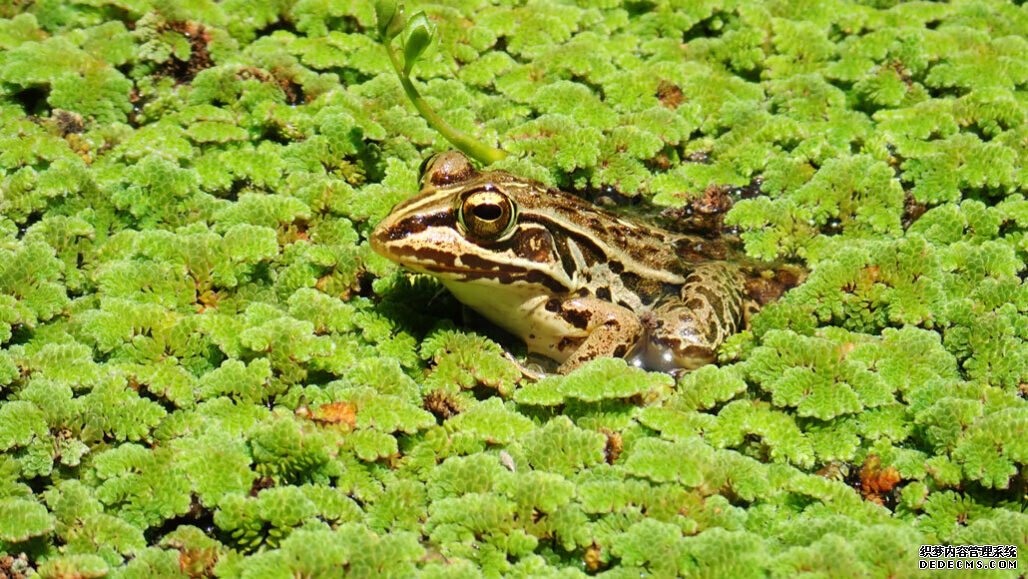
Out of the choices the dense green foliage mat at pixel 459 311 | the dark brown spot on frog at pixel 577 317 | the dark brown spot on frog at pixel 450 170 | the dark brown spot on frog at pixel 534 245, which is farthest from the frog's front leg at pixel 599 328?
the dark brown spot on frog at pixel 450 170

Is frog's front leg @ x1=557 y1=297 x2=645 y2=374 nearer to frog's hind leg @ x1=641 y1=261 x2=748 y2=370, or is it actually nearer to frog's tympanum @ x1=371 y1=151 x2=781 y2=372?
frog's tympanum @ x1=371 y1=151 x2=781 y2=372

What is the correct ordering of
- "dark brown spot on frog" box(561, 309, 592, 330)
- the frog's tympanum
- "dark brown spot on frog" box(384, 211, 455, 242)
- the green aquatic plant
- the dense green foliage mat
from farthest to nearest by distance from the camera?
the green aquatic plant, "dark brown spot on frog" box(561, 309, 592, 330), the frog's tympanum, "dark brown spot on frog" box(384, 211, 455, 242), the dense green foliage mat

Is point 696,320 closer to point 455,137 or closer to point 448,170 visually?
point 448,170

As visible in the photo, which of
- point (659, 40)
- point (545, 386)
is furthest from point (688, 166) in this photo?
point (545, 386)

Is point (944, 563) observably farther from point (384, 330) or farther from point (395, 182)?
point (395, 182)

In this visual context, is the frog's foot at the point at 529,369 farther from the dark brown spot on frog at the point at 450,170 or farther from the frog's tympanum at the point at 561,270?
the dark brown spot on frog at the point at 450,170

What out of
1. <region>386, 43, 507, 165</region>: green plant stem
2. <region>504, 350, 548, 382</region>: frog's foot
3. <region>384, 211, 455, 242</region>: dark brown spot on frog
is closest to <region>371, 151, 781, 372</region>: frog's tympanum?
<region>384, 211, 455, 242</region>: dark brown spot on frog

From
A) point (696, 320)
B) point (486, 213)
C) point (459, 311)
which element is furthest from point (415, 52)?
point (696, 320)

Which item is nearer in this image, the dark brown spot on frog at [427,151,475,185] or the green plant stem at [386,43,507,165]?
the dark brown spot on frog at [427,151,475,185]
